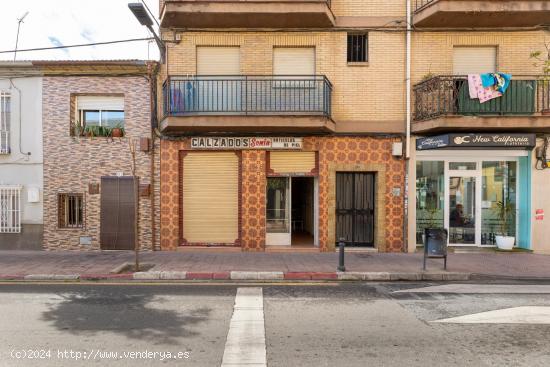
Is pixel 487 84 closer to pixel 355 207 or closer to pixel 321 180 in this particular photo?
pixel 355 207

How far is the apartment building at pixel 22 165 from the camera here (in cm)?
1132

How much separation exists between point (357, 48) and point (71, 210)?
10.7 m

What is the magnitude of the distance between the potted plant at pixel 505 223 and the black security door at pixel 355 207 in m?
4.10

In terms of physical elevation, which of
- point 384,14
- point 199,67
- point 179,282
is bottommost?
point 179,282

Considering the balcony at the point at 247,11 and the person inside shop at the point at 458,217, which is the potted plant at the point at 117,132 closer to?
the balcony at the point at 247,11

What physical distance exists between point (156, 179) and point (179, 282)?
4517mm

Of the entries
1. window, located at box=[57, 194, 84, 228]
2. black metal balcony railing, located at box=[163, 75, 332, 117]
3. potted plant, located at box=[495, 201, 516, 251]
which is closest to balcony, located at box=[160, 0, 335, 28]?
black metal balcony railing, located at box=[163, 75, 332, 117]

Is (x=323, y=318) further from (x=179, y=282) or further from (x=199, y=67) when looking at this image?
(x=199, y=67)

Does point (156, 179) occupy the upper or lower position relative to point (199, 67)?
lower

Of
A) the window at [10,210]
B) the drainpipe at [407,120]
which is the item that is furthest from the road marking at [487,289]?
the window at [10,210]

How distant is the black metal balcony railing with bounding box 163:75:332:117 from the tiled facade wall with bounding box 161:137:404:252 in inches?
44.3

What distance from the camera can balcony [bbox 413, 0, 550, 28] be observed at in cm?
1027

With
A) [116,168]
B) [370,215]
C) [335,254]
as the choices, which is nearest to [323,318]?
[335,254]

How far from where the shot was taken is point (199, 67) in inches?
447
